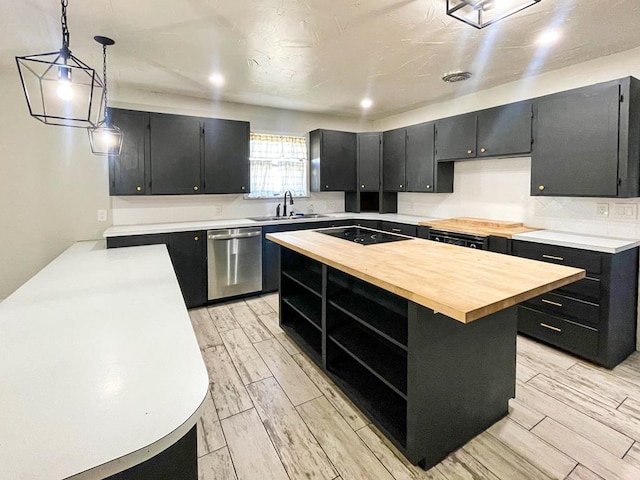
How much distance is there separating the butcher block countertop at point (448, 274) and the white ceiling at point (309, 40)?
152 centimetres

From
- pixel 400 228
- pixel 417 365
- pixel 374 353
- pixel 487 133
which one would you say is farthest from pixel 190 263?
pixel 487 133

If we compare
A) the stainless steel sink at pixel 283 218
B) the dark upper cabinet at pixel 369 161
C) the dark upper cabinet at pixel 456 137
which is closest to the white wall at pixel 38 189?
the stainless steel sink at pixel 283 218

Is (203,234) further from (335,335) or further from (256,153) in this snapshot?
(335,335)

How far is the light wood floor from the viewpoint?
1667 mm

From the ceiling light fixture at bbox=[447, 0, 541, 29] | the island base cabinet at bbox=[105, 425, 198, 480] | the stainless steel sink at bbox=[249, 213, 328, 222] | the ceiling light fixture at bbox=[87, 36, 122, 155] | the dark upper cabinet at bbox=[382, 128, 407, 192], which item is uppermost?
the ceiling light fixture at bbox=[447, 0, 541, 29]

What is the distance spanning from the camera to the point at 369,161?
16.6 ft

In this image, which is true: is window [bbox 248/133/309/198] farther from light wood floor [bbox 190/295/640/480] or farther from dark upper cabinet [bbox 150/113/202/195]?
light wood floor [bbox 190/295/640/480]

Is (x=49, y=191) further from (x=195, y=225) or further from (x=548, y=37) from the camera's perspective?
(x=548, y=37)

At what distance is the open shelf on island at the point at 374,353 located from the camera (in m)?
1.86

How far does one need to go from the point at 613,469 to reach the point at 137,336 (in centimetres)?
226

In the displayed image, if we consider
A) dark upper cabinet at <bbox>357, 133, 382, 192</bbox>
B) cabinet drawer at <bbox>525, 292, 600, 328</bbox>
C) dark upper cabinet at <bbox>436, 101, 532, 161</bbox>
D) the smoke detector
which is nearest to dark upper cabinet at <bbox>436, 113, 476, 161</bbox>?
dark upper cabinet at <bbox>436, 101, 532, 161</bbox>

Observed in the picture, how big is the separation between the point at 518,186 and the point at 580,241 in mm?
1070

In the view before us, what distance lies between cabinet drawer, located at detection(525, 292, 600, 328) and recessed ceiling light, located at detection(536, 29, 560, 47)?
6.47 feet

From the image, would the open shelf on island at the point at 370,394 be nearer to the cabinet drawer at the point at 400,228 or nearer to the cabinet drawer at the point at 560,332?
the cabinet drawer at the point at 560,332
